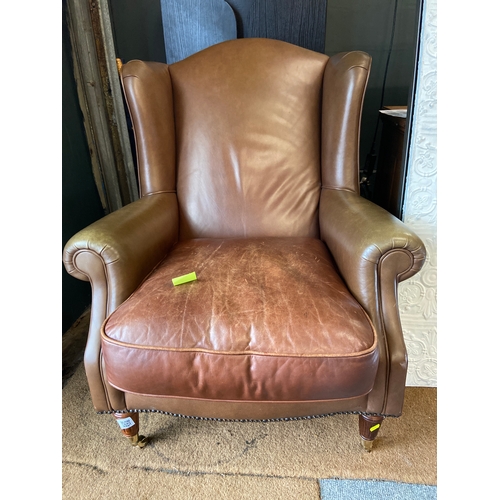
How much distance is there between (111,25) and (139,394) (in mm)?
1448

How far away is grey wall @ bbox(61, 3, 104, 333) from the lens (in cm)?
131

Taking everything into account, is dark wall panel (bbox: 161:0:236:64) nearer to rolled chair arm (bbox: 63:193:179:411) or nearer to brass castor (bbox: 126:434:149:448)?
rolled chair arm (bbox: 63:193:179:411)

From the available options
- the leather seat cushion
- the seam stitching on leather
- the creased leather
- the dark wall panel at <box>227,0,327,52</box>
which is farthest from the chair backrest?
the seam stitching on leather

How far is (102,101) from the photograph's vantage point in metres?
1.47

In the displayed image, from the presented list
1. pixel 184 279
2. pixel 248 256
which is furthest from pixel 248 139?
pixel 184 279

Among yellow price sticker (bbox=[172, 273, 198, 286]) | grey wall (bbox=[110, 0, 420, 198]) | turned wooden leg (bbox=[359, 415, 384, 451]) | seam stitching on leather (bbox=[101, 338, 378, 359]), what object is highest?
grey wall (bbox=[110, 0, 420, 198])

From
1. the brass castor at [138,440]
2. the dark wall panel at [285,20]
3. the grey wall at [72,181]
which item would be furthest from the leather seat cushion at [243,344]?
the dark wall panel at [285,20]

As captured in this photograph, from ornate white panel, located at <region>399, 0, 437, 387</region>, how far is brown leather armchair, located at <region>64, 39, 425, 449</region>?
0.17 meters

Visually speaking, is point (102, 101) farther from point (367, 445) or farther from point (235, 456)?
point (367, 445)

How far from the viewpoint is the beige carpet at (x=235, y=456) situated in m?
0.89

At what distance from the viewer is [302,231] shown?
4.10ft

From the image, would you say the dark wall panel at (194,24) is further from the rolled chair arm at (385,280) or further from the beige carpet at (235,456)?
the beige carpet at (235,456)

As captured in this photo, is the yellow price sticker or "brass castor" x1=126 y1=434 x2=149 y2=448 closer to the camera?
the yellow price sticker
